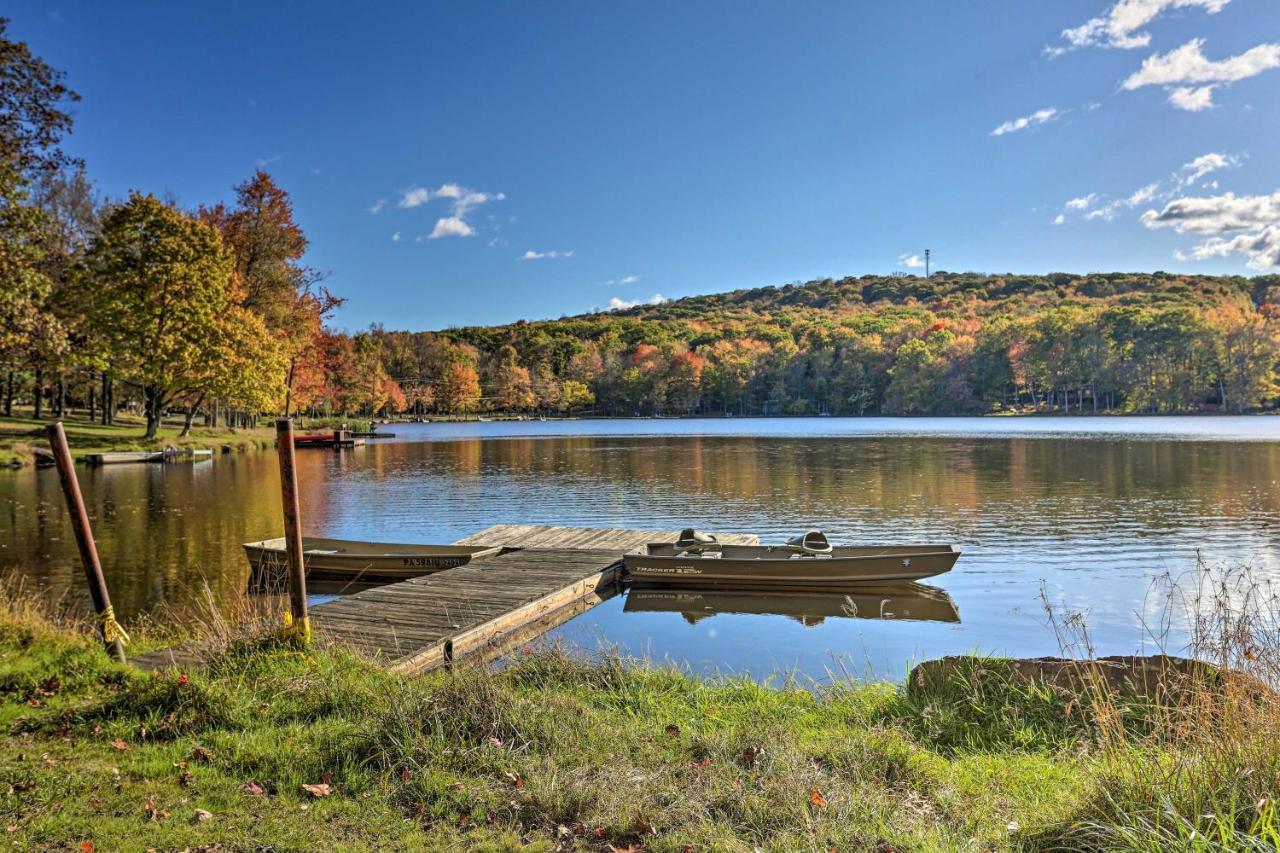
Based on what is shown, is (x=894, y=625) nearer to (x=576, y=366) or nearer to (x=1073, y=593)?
(x=1073, y=593)

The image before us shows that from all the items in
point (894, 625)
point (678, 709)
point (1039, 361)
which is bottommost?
point (894, 625)

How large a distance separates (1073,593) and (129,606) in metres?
15.7

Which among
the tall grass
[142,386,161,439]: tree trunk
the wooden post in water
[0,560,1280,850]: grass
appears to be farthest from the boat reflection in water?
[142,386,161,439]: tree trunk

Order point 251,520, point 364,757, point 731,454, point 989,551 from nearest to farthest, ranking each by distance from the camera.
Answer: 1. point 364,757
2. point 989,551
3. point 251,520
4. point 731,454

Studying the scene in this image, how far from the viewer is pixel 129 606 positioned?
12.8m

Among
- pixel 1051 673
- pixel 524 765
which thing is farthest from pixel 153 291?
pixel 1051 673

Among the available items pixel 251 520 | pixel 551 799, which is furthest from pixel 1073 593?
pixel 251 520

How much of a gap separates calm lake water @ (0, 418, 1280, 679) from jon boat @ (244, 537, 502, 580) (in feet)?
3.16

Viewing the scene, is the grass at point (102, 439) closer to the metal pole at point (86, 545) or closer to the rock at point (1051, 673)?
the metal pole at point (86, 545)

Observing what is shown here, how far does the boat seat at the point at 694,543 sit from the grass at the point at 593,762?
791cm

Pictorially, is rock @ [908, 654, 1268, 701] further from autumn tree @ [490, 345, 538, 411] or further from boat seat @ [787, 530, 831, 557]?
autumn tree @ [490, 345, 538, 411]

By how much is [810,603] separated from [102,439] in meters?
40.4

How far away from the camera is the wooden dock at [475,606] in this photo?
8859 mm

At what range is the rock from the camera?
6727 millimetres
